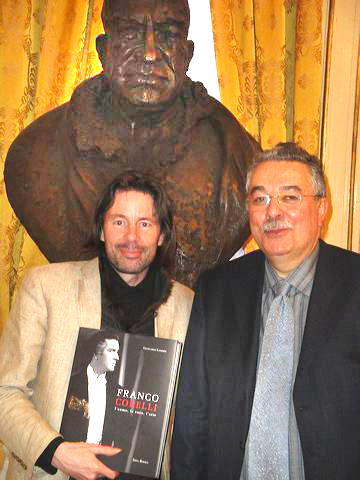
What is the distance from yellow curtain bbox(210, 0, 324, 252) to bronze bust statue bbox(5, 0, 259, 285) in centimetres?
50

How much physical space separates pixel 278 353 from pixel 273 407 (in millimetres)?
159

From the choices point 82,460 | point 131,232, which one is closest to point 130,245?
point 131,232

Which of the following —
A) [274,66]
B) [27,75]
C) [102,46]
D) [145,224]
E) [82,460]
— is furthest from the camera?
[274,66]

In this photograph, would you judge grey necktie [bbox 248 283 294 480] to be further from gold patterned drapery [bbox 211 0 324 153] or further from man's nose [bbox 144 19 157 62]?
gold patterned drapery [bbox 211 0 324 153]

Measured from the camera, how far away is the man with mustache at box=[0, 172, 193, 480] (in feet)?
6.14

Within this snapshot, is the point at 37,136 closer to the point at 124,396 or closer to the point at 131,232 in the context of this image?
the point at 131,232

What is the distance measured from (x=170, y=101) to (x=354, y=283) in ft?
3.73

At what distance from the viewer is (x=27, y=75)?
3021 millimetres

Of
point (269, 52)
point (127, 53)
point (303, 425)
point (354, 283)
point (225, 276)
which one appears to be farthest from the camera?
point (269, 52)

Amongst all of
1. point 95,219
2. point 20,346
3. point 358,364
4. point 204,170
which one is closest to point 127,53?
point 204,170

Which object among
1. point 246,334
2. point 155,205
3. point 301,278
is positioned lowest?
point 246,334

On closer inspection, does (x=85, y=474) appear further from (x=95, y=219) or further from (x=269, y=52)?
(x=269, y=52)

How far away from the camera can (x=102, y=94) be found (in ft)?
8.83

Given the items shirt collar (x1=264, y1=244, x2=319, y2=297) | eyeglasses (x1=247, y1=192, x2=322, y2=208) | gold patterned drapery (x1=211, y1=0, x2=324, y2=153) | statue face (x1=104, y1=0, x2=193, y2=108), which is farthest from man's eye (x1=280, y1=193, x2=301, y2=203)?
gold patterned drapery (x1=211, y1=0, x2=324, y2=153)
